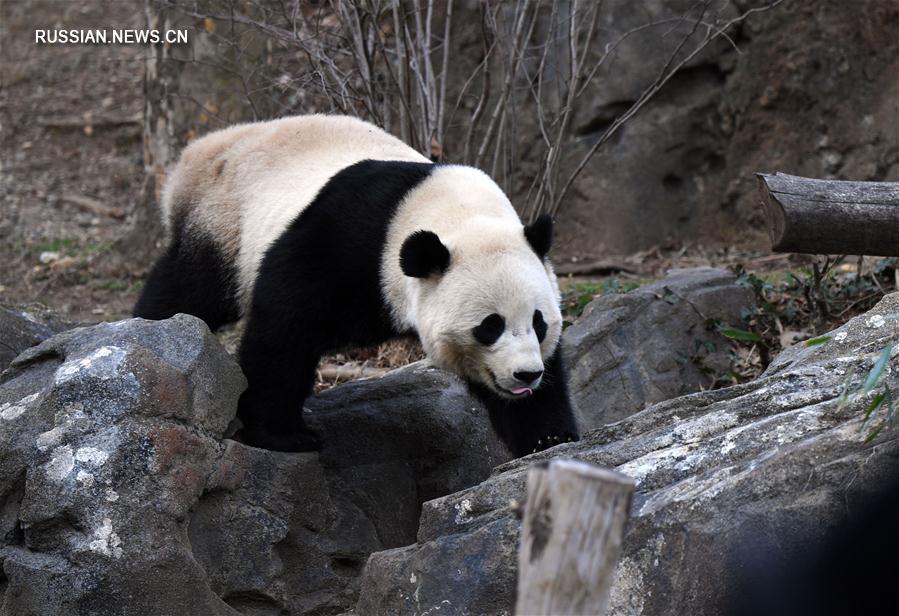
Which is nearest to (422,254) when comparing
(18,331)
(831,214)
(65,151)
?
(831,214)

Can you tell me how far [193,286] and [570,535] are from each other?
3738mm

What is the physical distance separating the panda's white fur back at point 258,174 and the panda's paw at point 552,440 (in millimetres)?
1384

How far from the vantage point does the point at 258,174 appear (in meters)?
5.18

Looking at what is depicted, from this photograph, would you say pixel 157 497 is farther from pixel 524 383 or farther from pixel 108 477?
pixel 524 383

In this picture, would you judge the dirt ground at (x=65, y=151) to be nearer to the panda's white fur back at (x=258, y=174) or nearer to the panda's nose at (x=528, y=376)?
the panda's white fur back at (x=258, y=174)

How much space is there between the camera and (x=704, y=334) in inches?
240

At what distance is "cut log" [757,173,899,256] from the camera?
350 centimetres

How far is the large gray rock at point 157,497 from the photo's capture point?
11.9 ft

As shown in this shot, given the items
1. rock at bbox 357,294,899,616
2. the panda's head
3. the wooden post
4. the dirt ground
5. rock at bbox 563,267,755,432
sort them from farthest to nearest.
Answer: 1. the dirt ground
2. rock at bbox 563,267,755,432
3. the panda's head
4. rock at bbox 357,294,899,616
5. the wooden post

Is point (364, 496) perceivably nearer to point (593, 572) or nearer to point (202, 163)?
point (202, 163)

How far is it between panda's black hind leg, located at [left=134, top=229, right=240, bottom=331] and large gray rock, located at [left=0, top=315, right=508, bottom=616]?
1070mm

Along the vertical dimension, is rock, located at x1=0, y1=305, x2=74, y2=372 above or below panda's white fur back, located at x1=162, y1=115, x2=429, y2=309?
below

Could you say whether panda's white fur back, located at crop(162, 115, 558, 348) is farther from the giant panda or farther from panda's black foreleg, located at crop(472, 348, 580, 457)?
panda's black foreleg, located at crop(472, 348, 580, 457)

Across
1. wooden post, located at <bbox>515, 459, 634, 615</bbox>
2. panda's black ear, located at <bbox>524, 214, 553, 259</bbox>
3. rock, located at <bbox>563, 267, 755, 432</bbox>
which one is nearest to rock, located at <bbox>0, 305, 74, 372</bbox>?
panda's black ear, located at <bbox>524, 214, 553, 259</bbox>
